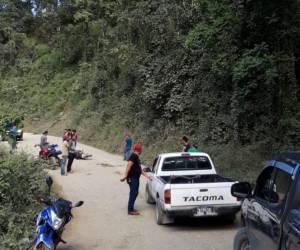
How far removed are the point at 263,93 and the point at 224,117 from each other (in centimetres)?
242

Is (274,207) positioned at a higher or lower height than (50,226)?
higher

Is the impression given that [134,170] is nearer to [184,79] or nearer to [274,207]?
[274,207]

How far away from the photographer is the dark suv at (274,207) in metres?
5.16

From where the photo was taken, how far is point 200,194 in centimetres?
1152

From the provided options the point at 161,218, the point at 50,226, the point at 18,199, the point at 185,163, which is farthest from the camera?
the point at 185,163

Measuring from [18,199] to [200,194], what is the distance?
4.11 m

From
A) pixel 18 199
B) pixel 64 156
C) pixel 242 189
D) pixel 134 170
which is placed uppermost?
pixel 242 189

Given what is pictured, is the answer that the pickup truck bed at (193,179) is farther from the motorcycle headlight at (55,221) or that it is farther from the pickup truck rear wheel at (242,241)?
the pickup truck rear wheel at (242,241)

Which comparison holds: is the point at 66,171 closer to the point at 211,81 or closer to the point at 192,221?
the point at 211,81

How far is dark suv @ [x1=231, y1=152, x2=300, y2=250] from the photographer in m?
5.16

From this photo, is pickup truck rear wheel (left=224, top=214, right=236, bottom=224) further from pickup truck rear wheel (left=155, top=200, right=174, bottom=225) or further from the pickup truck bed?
pickup truck rear wheel (left=155, top=200, right=174, bottom=225)

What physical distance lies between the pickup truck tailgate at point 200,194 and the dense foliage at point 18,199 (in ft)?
10.2

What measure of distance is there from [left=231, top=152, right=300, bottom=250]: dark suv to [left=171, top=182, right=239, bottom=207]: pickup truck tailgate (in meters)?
4.18

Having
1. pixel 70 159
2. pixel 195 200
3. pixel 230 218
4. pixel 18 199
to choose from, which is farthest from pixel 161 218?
pixel 70 159
